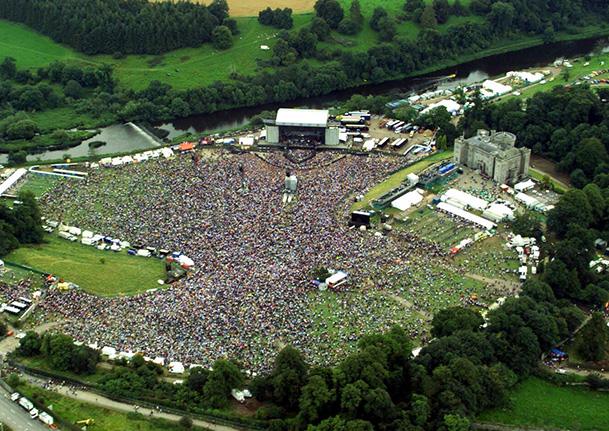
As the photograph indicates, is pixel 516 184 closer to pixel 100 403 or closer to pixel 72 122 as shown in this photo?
pixel 100 403

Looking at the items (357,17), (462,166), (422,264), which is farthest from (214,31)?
(422,264)

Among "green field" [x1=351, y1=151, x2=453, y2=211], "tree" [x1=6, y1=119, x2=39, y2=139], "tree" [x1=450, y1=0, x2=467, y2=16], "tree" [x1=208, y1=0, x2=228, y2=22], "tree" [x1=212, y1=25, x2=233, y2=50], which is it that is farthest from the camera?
"tree" [x1=450, y1=0, x2=467, y2=16]

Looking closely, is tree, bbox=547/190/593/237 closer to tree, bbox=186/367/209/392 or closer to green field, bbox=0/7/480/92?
tree, bbox=186/367/209/392

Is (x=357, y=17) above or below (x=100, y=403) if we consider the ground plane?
above

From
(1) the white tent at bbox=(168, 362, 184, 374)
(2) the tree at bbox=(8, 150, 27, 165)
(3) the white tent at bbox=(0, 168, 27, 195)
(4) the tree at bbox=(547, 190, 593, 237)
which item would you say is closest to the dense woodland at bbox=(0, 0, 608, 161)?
(2) the tree at bbox=(8, 150, 27, 165)

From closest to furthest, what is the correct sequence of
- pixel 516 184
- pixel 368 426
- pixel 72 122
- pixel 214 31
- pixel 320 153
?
pixel 368 426
pixel 516 184
pixel 320 153
pixel 72 122
pixel 214 31

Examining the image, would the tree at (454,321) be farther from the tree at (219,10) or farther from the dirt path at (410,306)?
the tree at (219,10)
